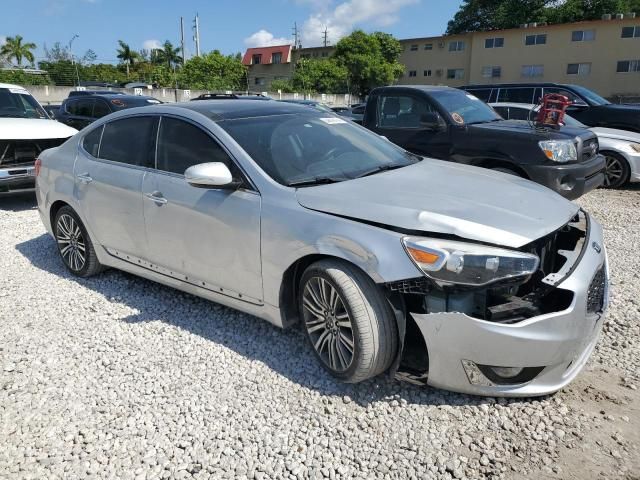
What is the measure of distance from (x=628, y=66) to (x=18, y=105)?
1671 inches

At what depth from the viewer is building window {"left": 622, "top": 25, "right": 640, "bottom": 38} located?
37.1 metres

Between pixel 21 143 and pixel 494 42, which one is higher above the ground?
pixel 494 42

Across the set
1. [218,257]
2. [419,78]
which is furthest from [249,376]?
[419,78]

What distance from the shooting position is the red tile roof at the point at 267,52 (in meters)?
65.1

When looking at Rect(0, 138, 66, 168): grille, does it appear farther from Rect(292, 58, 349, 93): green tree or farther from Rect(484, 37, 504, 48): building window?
Rect(484, 37, 504, 48): building window

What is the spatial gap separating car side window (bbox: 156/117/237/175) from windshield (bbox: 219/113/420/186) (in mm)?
160

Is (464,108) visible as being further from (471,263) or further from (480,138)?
(471,263)

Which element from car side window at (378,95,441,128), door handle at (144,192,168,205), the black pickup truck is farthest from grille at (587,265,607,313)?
car side window at (378,95,441,128)

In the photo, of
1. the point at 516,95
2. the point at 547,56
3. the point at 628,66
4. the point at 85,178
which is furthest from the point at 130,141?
the point at 547,56

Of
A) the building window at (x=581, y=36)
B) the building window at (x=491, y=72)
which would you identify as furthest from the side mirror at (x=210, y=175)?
the building window at (x=491, y=72)

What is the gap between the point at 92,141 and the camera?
450 cm

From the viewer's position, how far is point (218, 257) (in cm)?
335

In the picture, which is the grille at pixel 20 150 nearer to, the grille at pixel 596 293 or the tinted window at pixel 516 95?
the grille at pixel 596 293

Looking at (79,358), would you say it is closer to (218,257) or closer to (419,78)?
(218,257)
